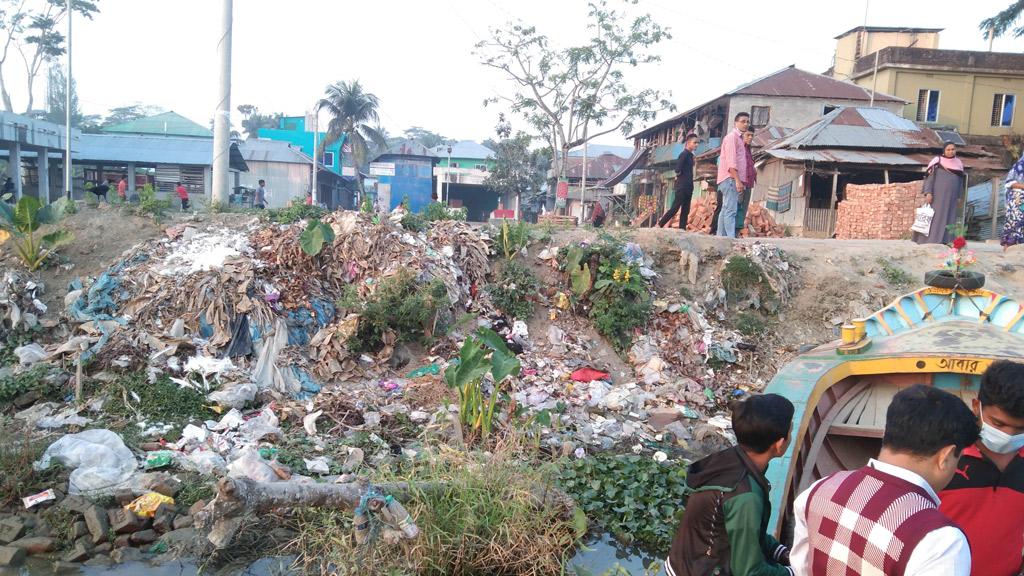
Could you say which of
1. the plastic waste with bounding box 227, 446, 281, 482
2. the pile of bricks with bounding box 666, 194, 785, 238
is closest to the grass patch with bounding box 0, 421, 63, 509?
the plastic waste with bounding box 227, 446, 281, 482

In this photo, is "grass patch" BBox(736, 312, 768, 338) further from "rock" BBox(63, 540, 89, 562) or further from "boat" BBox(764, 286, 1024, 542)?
"rock" BBox(63, 540, 89, 562)

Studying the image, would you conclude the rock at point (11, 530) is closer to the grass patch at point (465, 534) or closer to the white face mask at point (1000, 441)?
the grass patch at point (465, 534)

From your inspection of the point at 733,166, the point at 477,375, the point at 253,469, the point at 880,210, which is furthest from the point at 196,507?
the point at 880,210

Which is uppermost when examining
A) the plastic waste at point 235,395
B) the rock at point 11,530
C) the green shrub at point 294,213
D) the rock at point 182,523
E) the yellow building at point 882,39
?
the yellow building at point 882,39

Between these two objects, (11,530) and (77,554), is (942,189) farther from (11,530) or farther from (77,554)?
(11,530)

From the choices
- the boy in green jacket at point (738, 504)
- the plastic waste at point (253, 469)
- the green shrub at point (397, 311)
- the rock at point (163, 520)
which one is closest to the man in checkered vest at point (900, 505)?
the boy in green jacket at point (738, 504)

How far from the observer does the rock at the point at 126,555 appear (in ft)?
13.0

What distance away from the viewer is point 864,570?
1613 millimetres

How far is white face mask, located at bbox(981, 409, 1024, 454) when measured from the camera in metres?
1.94

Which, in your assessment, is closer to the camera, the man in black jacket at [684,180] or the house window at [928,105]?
the man in black jacket at [684,180]

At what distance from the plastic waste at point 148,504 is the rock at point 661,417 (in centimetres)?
402

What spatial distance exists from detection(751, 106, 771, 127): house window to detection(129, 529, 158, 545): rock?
22.2m

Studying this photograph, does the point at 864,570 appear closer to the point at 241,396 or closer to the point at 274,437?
the point at 274,437

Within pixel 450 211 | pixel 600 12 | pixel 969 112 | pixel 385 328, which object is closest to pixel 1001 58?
pixel 969 112
